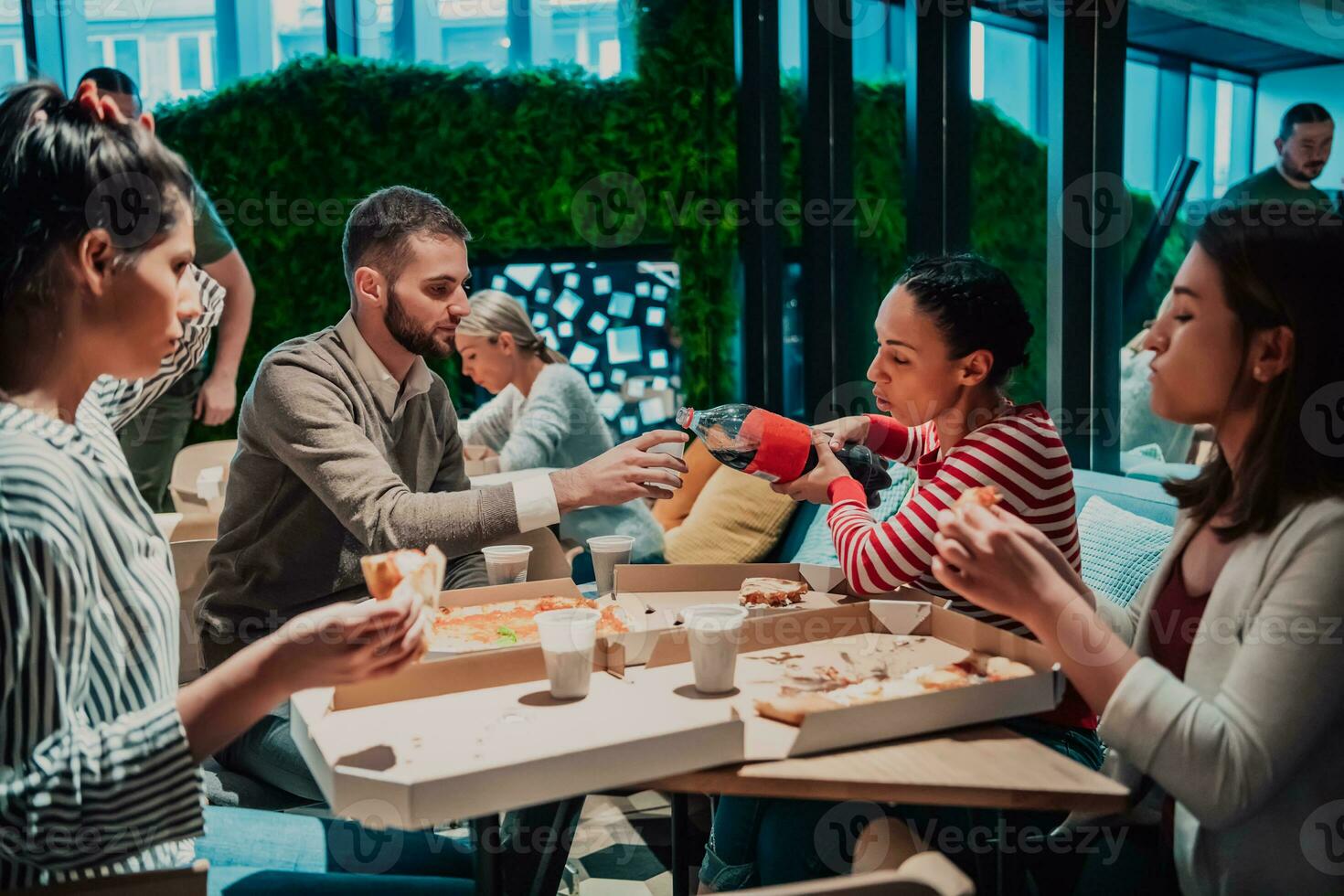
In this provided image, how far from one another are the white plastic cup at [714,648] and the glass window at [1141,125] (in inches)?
80.4

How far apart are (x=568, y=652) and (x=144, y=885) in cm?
54

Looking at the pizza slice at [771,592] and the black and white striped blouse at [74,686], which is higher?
the black and white striped blouse at [74,686]

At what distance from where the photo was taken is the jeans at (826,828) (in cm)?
151

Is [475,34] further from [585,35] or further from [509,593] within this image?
[509,593]

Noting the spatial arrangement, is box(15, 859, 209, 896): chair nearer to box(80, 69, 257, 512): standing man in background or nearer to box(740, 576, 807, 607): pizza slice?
box(740, 576, 807, 607): pizza slice

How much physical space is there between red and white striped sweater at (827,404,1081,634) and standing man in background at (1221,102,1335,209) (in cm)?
96

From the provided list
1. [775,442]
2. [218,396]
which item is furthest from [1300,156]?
[218,396]

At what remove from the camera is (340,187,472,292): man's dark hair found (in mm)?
2344

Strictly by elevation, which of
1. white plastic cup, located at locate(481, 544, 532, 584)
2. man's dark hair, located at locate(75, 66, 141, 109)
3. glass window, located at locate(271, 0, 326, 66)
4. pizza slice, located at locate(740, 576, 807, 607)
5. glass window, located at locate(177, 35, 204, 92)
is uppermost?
glass window, located at locate(271, 0, 326, 66)

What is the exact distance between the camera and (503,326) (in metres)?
4.27

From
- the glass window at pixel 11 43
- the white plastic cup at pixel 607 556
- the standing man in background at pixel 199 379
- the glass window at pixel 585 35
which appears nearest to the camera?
the white plastic cup at pixel 607 556

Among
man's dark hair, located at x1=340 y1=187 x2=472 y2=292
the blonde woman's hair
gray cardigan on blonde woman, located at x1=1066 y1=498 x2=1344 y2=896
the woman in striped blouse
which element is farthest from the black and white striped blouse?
the blonde woman's hair

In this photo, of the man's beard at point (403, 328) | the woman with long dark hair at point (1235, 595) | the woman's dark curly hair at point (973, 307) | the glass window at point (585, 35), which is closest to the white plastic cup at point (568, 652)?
the woman with long dark hair at point (1235, 595)

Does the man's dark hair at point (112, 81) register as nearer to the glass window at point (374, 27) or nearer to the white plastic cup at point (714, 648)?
the glass window at point (374, 27)
